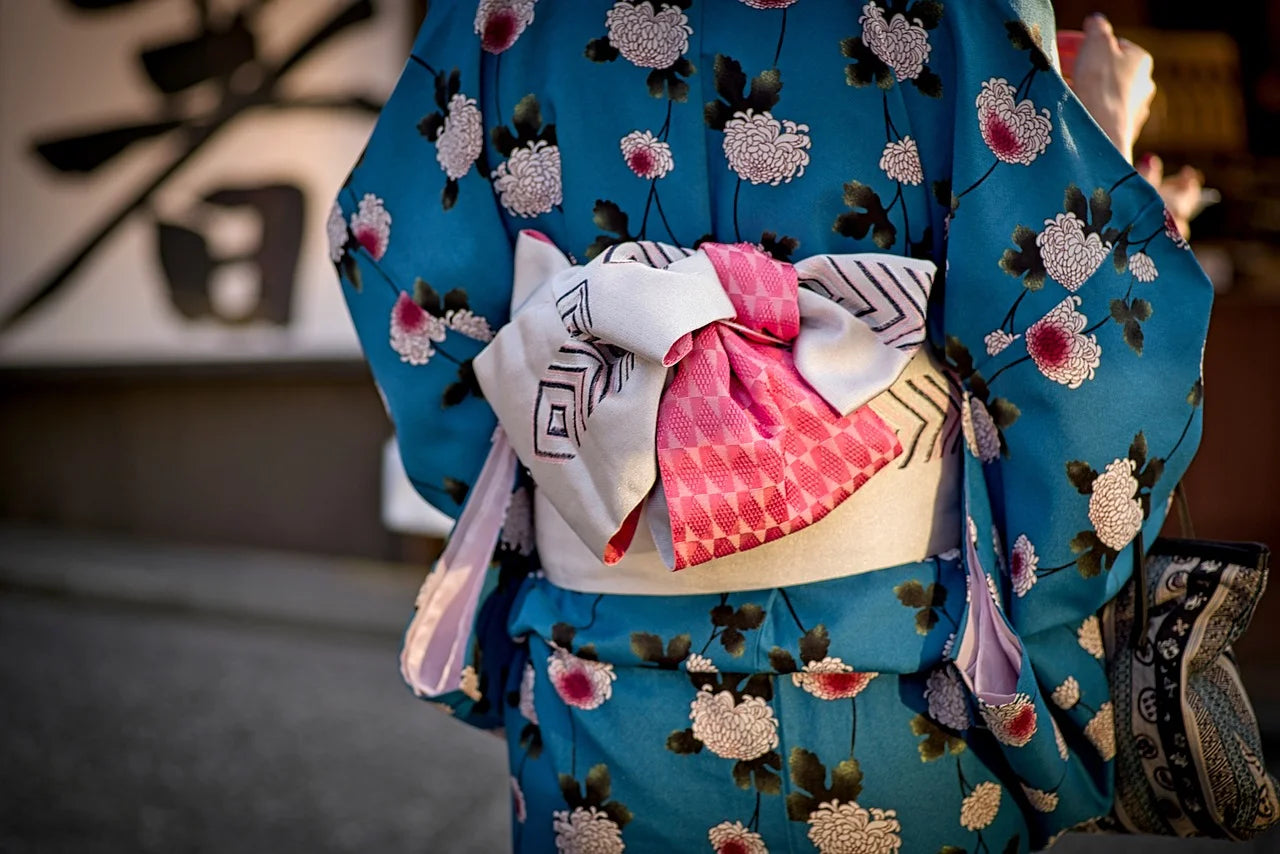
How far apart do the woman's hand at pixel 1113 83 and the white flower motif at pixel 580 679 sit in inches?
32.1

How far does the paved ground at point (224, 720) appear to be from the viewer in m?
2.32

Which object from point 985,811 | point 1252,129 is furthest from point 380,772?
point 1252,129

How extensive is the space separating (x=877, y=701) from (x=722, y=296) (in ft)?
1.44

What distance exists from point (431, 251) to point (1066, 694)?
824 millimetres

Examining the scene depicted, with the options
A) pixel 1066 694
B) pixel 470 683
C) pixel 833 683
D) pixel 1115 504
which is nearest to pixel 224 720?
pixel 470 683

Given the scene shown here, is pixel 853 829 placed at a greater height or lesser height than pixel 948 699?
lesser

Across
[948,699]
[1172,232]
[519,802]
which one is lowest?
[519,802]

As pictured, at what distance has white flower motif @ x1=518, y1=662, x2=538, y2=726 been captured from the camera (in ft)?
3.84

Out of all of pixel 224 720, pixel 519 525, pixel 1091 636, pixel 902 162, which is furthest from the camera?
pixel 224 720

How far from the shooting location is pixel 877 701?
1.05m

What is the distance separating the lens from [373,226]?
1.20 metres

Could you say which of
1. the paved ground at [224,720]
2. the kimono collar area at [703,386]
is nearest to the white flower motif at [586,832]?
the kimono collar area at [703,386]

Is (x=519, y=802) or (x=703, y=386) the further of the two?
(x=519, y=802)

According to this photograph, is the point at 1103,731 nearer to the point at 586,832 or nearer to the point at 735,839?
the point at 735,839
